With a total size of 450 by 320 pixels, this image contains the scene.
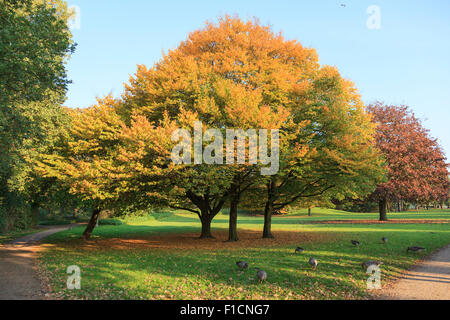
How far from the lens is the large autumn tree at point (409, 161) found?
3675 centimetres

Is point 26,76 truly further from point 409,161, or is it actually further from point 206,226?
point 409,161

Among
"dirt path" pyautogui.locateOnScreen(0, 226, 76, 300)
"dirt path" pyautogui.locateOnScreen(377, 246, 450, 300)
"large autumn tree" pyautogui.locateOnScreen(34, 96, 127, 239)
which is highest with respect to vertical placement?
"large autumn tree" pyautogui.locateOnScreen(34, 96, 127, 239)

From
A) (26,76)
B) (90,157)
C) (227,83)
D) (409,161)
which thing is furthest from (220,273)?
(409,161)

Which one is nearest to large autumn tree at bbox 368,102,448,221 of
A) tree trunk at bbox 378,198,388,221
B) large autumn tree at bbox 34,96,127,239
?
tree trunk at bbox 378,198,388,221

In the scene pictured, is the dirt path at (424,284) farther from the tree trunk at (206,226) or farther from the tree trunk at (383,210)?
the tree trunk at (383,210)

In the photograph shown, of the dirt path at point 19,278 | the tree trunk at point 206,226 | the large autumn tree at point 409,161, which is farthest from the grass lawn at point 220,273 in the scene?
the large autumn tree at point 409,161

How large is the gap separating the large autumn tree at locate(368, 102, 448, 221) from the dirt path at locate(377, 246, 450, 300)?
25425 mm

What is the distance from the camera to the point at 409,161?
3747 cm

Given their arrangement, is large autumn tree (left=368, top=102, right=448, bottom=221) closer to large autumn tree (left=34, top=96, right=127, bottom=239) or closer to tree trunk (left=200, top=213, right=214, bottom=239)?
tree trunk (left=200, top=213, right=214, bottom=239)

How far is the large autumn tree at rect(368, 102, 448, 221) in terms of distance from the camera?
36.8 metres

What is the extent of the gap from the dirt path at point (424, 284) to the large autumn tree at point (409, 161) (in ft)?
83.4
